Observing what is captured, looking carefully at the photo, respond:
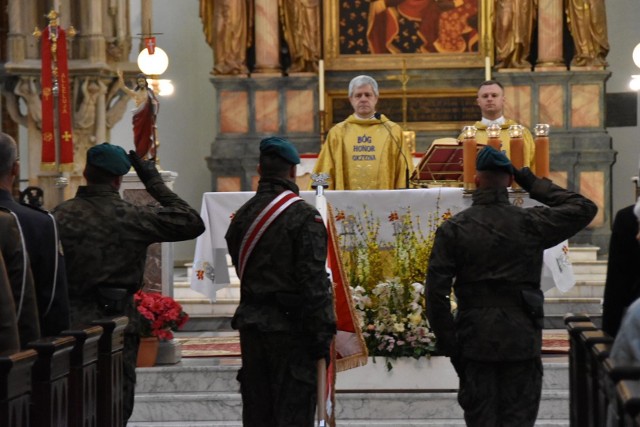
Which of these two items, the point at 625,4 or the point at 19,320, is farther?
the point at 625,4

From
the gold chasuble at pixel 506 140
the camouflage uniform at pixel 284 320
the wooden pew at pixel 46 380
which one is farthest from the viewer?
the gold chasuble at pixel 506 140

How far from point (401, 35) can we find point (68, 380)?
12.4 metres

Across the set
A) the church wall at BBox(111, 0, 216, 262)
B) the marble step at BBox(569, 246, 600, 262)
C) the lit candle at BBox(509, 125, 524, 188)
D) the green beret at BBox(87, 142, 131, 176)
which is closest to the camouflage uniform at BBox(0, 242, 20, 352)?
the green beret at BBox(87, 142, 131, 176)

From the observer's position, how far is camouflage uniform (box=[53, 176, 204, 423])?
678 centimetres

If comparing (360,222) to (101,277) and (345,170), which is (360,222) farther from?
(101,277)

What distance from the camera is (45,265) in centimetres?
575

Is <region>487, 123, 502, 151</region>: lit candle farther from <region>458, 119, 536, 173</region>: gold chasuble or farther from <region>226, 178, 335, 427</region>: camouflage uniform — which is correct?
<region>226, 178, 335, 427</region>: camouflage uniform

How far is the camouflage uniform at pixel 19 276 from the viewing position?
5418 mm

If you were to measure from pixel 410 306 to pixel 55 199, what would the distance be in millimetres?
7525

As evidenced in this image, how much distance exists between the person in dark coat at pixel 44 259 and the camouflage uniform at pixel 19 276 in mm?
197

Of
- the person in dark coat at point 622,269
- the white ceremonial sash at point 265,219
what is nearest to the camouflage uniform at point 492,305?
the white ceremonial sash at point 265,219

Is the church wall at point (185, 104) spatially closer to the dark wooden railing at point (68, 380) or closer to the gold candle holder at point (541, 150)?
the gold candle holder at point (541, 150)

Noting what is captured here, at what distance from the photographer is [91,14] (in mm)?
16516

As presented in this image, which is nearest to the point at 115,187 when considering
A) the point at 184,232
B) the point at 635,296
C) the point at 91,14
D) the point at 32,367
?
the point at 184,232
